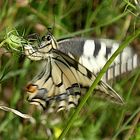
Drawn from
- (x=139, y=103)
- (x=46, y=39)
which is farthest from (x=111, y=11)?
(x=46, y=39)

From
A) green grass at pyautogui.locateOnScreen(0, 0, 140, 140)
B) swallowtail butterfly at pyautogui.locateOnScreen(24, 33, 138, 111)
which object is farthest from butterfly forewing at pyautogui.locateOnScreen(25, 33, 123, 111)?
green grass at pyautogui.locateOnScreen(0, 0, 140, 140)

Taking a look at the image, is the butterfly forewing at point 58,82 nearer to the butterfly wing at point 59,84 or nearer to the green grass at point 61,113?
the butterfly wing at point 59,84

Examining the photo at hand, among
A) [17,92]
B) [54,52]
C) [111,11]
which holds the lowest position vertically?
[17,92]

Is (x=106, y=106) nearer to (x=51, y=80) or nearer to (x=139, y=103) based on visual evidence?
(x=139, y=103)

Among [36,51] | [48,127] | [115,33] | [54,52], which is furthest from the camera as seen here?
[115,33]

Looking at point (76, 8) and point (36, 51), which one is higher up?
point (76, 8)

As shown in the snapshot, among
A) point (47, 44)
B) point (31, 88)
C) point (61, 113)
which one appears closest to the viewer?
point (47, 44)


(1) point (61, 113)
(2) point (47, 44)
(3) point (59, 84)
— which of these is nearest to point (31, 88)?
(3) point (59, 84)

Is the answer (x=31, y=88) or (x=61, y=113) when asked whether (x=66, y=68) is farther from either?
(x=61, y=113)
